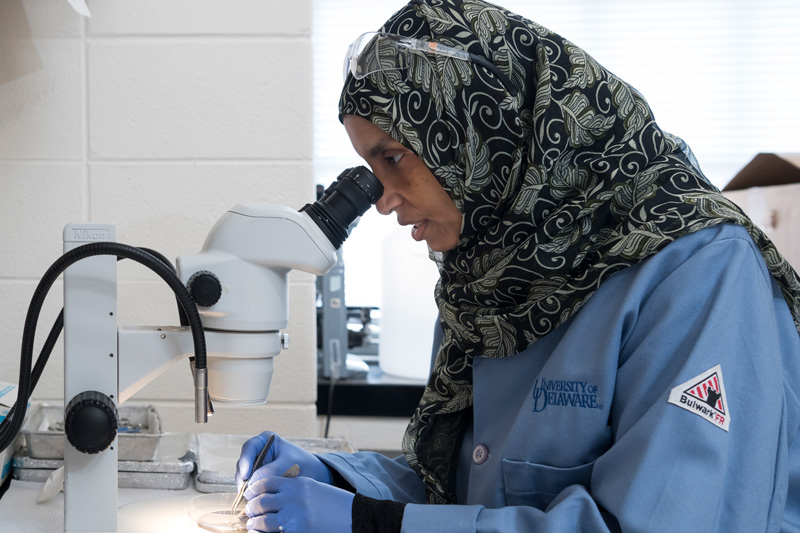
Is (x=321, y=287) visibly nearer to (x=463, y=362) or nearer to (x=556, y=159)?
(x=463, y=362)

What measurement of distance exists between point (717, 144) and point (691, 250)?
1908mm

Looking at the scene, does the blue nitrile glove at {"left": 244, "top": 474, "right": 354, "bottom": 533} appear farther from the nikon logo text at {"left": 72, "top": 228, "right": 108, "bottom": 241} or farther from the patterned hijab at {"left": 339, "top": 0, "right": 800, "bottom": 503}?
the nikon logo text at {"left": 72, "top": 228, "right": 108, "bottom": 241}

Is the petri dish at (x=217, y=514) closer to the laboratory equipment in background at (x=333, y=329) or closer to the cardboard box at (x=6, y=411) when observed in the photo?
the cardboard box at (x=6, y=411)

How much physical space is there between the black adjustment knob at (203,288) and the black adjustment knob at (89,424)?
0.18 m

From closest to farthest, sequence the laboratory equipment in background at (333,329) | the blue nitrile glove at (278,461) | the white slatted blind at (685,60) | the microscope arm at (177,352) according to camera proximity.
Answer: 1. the microscope arm at (177,352)
2. the blue nitrile glove at (278,461)
3. the laboratory equipment in background at (333,329)
4. the white slatted blind at (685,60)

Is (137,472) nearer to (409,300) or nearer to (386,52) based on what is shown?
(386,52)

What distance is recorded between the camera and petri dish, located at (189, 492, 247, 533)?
1.02m

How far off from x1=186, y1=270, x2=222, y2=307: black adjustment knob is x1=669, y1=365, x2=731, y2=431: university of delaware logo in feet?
1.85

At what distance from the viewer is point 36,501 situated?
1.17 m

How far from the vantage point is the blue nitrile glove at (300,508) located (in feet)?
3.01

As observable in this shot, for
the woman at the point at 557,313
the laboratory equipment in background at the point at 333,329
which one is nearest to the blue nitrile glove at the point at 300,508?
the woman at the point at 557,313

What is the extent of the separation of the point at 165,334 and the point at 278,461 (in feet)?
1.07

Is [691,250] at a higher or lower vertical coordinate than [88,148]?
lower

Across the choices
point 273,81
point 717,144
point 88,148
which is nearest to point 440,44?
point 273,81
